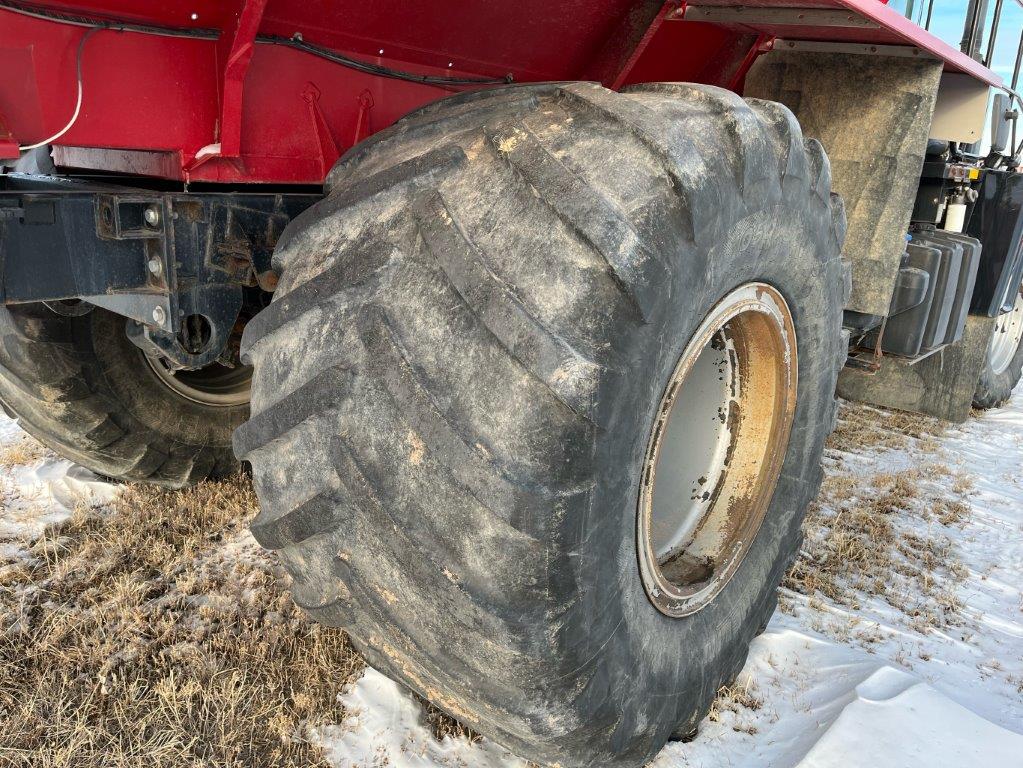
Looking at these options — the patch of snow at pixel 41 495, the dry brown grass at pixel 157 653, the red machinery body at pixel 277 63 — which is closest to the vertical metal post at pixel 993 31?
the red machinery body at pixel 277 63

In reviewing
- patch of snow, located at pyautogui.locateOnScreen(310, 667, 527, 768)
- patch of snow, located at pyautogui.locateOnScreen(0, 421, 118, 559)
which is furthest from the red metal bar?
patch of snow, located at pyautogui.locateOnScreen(0, 421, 118, 559)

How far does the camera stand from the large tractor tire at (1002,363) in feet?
17.7

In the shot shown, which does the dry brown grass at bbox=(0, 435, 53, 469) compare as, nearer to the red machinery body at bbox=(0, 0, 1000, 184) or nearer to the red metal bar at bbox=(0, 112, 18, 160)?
the red machinery body at bbox=(0, 0, 1000, 184)

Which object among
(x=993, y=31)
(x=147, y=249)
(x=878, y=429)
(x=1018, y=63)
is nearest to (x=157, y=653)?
(x=147, y=249)

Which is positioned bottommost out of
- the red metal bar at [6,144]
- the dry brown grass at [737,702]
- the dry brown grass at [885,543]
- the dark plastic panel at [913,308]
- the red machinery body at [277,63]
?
the dry brown grass at [737,702]

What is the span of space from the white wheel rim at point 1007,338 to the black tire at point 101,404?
16.9ft

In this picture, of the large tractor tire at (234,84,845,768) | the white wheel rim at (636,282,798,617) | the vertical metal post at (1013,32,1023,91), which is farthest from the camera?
the vertical metal post at (1013,32,1023,91)

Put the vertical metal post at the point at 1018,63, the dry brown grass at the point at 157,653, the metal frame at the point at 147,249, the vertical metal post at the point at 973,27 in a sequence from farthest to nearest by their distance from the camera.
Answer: the vertical metal post at the point at 1018,63, the vertical metal post at the point at 973,27, the dry brown grass at the point at 157,653, the metal frame at the point at 147,249

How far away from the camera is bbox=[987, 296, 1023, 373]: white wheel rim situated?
18.6 ft

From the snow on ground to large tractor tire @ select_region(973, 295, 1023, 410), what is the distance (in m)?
2.05

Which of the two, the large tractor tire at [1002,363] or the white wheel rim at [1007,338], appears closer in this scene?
the large tractor tire at [1002,363]

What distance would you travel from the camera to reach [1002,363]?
5930 mm

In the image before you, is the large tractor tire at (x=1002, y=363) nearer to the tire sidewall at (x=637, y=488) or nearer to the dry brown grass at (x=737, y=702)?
the tire sidewall at (x=637, y=488)

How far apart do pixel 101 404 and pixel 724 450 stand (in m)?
2.05
